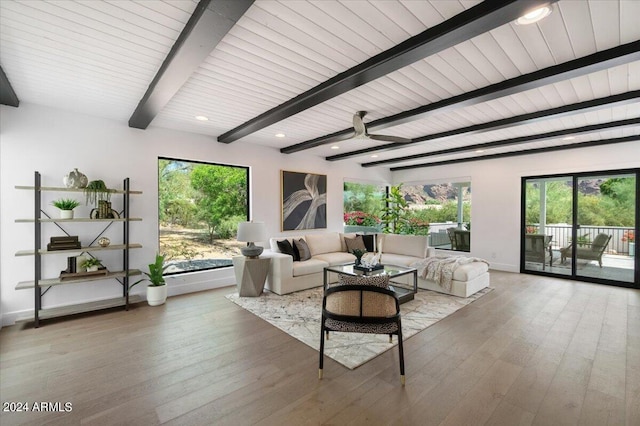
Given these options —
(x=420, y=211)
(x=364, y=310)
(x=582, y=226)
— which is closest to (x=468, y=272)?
(x=364, y=310)

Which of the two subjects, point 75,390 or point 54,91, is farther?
point 54,91

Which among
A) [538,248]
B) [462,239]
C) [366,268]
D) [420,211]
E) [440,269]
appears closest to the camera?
[366,268]

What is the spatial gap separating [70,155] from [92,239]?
1160 mm

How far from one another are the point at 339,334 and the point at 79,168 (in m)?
4.04

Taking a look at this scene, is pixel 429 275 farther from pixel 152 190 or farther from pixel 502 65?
pixel 152 190

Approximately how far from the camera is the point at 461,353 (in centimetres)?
270

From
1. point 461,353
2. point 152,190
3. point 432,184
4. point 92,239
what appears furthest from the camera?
point 432,184

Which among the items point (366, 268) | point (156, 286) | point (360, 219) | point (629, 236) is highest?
point (360, 219)

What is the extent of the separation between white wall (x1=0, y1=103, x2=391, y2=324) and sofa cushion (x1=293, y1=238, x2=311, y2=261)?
4.45 ft

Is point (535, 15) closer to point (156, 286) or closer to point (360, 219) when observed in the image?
point (156, 286)

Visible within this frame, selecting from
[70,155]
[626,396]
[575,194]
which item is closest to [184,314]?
[70,155]

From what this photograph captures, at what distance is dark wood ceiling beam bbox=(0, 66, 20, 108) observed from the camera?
270 cm

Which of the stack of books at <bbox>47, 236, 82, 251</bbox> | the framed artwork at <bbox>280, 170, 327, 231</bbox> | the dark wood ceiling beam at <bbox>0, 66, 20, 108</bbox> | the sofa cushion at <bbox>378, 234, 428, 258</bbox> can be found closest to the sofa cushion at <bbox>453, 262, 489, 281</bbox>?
the sofa cushion at <bbox>378, 234, 428, 258</bbox>

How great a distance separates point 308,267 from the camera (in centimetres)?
485
